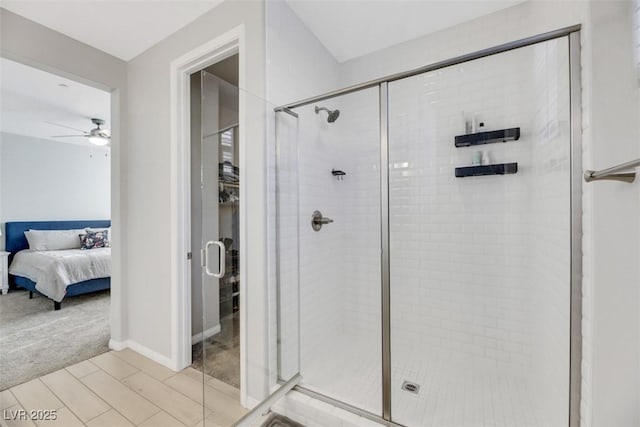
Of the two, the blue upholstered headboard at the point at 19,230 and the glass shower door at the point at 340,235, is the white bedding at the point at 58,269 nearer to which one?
the blue upholstered headboard at the point at 19,230

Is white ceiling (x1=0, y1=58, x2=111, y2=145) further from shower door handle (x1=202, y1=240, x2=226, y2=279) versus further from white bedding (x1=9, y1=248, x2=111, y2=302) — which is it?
shower door handle (x1=202, y1=240, x2=226, y2=279)

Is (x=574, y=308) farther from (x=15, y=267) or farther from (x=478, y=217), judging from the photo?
(x=15, y=267)

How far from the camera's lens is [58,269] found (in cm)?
346

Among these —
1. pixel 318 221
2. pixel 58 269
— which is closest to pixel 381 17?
pixel 318 221

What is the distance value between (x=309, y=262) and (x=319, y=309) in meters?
0.40

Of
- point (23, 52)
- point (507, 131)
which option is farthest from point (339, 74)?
point (23, 52)

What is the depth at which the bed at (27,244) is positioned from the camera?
3633 millimetres

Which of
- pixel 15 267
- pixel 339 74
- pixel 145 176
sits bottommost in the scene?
pixel 15 267

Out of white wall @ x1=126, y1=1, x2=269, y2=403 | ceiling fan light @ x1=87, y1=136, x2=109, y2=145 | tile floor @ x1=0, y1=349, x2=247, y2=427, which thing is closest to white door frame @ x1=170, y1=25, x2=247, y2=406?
white wall @ x1=126, y1=1, x2=269, y2=403

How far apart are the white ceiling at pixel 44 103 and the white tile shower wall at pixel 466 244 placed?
349 cm

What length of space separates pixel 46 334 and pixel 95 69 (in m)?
2.54

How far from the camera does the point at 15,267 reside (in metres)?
4.18

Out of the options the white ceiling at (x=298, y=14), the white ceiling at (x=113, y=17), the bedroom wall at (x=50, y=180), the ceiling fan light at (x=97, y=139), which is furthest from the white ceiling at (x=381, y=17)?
the bedroom wall at (x=50, y=180)

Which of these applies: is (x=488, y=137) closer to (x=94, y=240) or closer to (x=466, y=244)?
(x=466, y=244)
